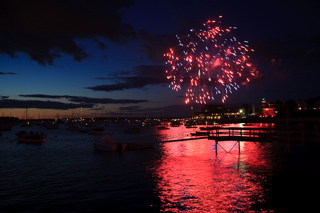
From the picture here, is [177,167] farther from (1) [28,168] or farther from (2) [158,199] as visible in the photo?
(1) [28,168]

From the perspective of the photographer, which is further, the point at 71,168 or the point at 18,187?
the point at 71,168

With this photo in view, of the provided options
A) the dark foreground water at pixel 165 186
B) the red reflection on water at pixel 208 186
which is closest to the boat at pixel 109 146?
the dark foreground water at pixel 165 186

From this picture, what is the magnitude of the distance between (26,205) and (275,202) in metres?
19.4

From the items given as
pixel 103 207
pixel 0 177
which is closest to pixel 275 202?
pixel 103 207

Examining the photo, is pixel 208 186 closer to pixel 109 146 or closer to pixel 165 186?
pixel 165 186

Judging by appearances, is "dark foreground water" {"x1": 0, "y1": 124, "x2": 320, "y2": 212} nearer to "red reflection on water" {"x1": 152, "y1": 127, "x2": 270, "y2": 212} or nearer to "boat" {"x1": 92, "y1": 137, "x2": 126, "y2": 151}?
"red reflection on water" {"x1": 152, "y1": 127, "x2": 270, "y2": 212}

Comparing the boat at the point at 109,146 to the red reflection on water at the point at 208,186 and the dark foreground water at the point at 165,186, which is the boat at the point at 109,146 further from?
the red reflection on water at the point at 208,186

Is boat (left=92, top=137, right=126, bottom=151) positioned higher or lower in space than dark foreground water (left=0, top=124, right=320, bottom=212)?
higher

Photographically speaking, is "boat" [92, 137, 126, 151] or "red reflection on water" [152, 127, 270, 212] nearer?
"red reflection on water" [152, 127, 270, 212]

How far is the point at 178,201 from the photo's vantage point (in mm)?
21125

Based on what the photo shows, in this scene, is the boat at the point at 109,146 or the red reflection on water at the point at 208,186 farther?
the boat at the point at 109,146

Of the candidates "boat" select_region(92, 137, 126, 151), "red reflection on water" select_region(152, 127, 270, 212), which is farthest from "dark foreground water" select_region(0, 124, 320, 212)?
"boat" select_region(92, 137, 126, 151)

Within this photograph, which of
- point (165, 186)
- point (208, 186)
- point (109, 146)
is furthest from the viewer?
point (109, 146)

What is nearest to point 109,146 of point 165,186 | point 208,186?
point 165,186
